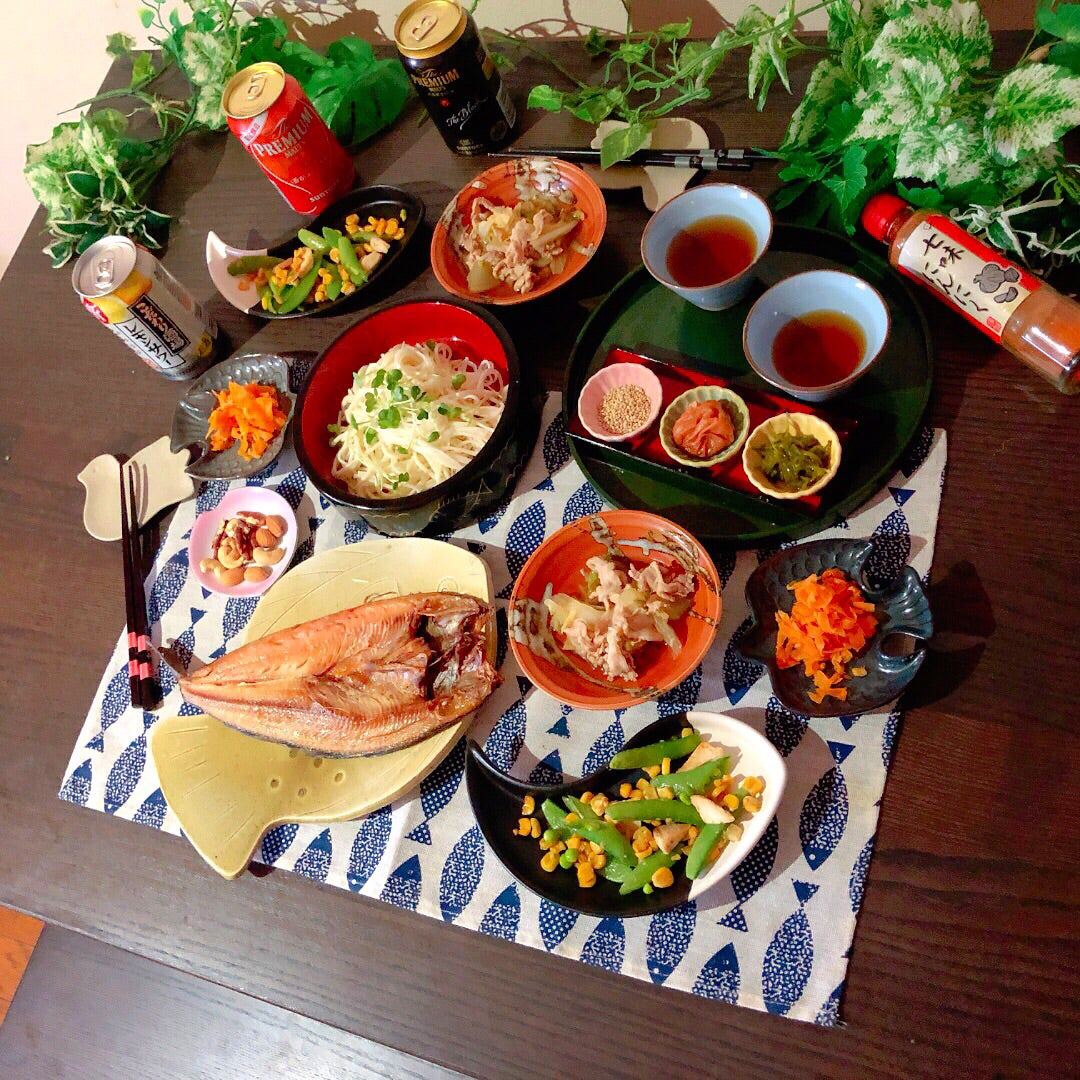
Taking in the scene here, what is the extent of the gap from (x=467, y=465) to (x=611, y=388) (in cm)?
34

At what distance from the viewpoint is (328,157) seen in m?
2.08

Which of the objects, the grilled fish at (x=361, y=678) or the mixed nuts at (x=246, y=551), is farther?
the mixed nuts at (x=246, y=551)

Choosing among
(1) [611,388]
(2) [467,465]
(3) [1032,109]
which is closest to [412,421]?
(2) [467,465]

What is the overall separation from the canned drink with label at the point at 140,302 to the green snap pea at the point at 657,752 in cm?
152

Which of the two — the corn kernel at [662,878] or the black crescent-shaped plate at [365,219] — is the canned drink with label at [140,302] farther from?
the corn kernel at [662,878]

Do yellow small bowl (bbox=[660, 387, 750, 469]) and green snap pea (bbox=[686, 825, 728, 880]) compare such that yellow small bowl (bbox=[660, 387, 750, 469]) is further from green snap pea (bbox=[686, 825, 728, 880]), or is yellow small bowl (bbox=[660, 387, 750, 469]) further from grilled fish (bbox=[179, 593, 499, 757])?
green snap pea (bbox=[686, 825, 728, 880])

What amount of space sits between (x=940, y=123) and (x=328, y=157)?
146 cm

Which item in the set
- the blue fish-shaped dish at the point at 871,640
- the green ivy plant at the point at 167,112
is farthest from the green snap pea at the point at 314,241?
the blue fish-shaped dish at the point at 871,640

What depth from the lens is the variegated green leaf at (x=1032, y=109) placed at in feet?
4.17

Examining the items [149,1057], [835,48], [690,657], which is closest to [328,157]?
[835,48]

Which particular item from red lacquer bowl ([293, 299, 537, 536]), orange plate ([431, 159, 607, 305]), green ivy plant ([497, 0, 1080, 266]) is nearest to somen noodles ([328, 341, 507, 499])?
red lacquer bowl ([293, 299, 537, 536])

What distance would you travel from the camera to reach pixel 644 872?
1.30 metres

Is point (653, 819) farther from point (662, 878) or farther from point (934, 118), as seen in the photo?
point (934, 118)

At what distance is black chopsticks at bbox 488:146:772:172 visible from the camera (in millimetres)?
1762
